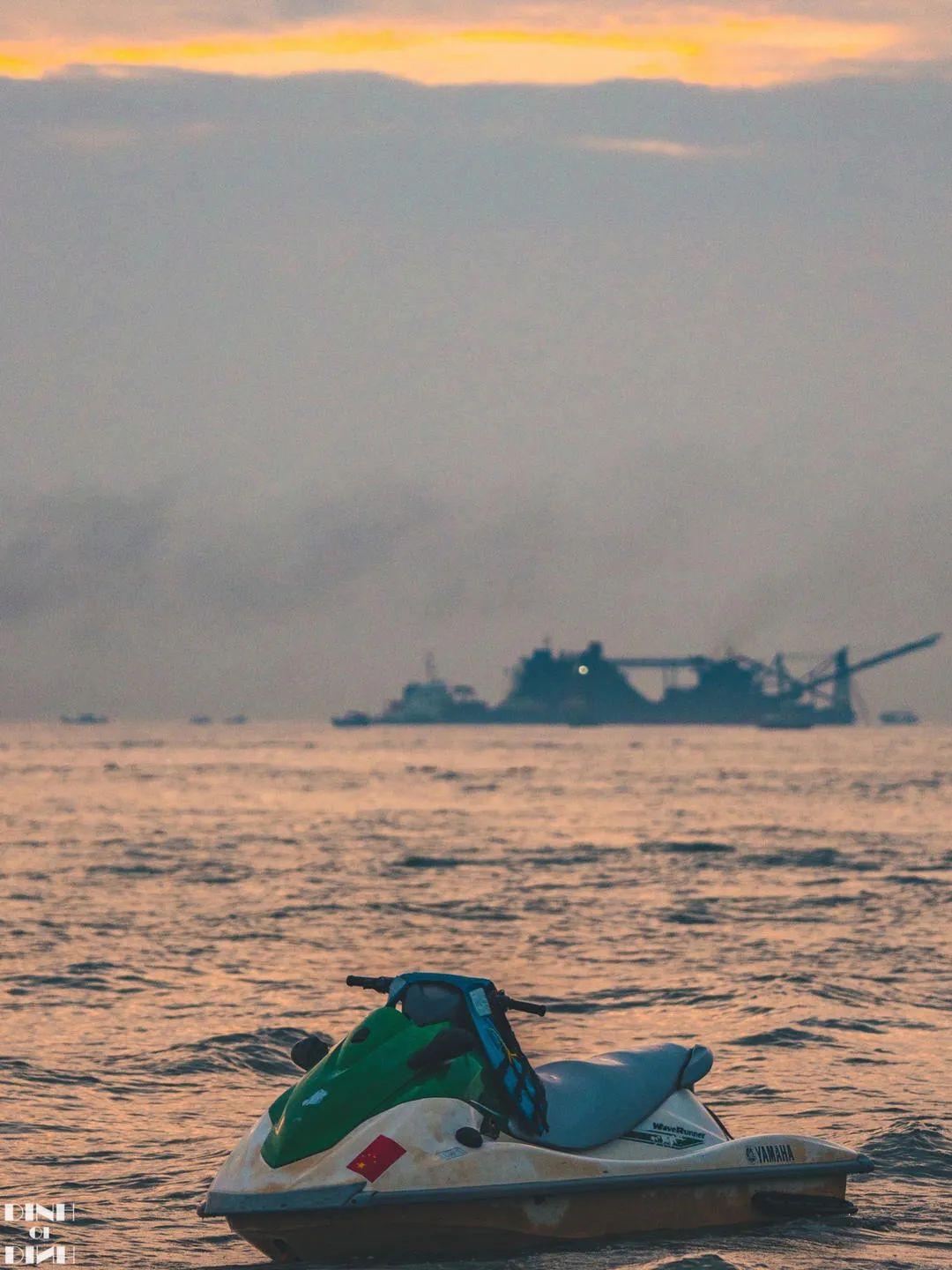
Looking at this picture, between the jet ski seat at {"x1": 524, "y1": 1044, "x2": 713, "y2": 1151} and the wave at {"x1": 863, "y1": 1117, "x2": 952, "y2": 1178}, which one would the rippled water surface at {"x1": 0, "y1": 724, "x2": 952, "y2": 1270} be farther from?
the jet ski seat at {"x1": 524, "y1": 1044, "x2": 713, "y2": 1151}

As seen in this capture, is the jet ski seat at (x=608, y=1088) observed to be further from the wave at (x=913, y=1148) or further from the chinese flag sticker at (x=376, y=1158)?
the wave at (x=913, y=1148)

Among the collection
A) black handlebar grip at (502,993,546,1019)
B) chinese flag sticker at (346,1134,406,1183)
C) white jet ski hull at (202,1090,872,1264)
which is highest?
black handlebar grip at (502,993,546,1019)

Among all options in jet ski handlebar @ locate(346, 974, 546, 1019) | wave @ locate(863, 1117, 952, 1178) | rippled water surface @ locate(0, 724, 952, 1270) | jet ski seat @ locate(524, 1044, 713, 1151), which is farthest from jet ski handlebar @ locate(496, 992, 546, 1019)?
wave @ locate(863, 1117, 952, 1178)

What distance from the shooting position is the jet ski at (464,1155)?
9.34 m

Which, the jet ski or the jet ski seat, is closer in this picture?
the jet ski

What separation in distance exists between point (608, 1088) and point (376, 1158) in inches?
69.6

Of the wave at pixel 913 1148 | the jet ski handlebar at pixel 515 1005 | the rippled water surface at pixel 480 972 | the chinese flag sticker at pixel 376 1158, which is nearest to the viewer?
the chinese flag sticker at pixel 376 1158

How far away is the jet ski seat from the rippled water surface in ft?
2.19

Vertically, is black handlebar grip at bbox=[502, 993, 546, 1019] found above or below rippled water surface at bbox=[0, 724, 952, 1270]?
above

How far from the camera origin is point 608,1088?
1051 centimetres

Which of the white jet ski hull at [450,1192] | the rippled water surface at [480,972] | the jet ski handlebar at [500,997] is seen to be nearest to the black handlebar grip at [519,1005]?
the jet ski handlebar at [500,997]

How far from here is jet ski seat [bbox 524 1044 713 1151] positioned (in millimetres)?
10086

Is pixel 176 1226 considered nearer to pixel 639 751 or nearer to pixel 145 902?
pixel 145 902

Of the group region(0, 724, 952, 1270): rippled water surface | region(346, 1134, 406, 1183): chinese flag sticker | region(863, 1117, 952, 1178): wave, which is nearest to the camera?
region(346, 1134, 406, 1183): chinese flag sticker
